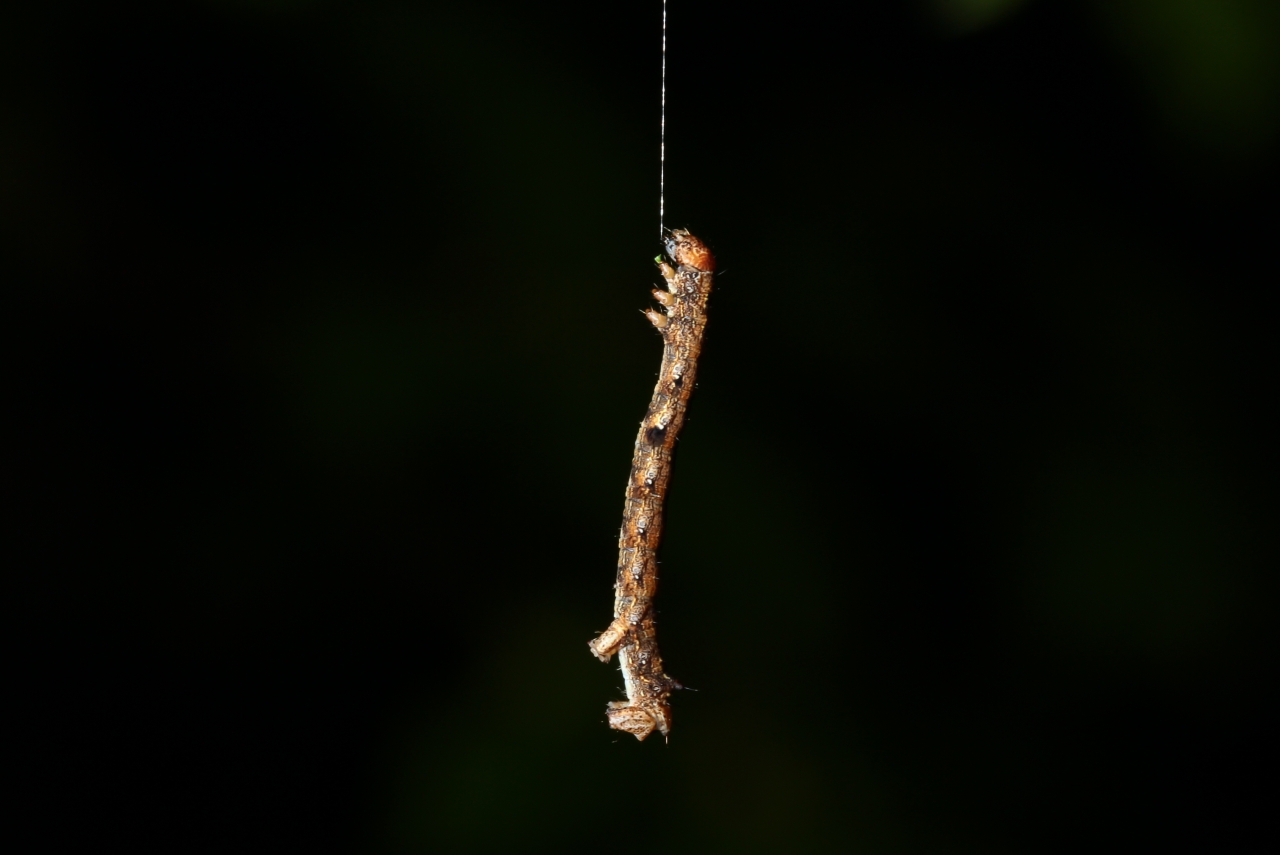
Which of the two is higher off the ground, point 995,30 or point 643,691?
point 995,30

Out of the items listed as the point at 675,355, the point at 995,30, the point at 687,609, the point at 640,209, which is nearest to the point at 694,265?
the point at 675,355

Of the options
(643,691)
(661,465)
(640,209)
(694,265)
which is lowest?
(643,691)

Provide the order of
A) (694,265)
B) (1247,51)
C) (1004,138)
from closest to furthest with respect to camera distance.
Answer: (694,265)
(1247,51)
(1004,138)

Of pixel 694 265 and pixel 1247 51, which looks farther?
pixel 1247 51

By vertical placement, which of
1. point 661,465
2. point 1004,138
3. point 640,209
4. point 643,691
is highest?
point 1004,138

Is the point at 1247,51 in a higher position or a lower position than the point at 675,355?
higher

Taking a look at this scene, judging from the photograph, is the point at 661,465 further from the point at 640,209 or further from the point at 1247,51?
the point at 1247,51

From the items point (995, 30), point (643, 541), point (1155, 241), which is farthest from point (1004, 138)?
point (643, 541)

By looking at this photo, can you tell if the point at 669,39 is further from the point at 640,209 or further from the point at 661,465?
the point at 661,465

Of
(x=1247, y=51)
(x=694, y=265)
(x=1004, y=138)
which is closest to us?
(x=694, y=265)
